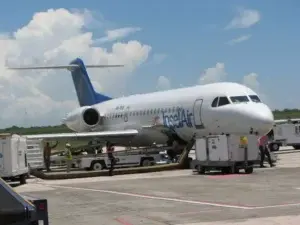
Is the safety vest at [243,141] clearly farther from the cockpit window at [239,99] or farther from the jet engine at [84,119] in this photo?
the jet engine at [84,119]

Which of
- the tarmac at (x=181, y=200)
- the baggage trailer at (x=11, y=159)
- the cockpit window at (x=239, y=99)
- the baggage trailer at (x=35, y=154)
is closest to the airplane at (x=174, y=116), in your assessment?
the cockpit window at (x=239, y=99)

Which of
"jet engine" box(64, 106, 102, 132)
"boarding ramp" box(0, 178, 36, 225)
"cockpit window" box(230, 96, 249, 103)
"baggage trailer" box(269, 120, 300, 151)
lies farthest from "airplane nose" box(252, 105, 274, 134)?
"boarding ramp" box(0, 178, 36, 225)

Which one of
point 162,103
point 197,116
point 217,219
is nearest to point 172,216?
point 217,219

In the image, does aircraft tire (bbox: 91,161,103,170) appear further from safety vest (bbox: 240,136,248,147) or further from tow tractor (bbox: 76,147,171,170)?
safety vest (bbox: 240,136,248,147)

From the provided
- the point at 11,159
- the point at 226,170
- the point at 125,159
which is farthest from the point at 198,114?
the point at 11,159

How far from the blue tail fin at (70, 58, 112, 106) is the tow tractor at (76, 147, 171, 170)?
1424 centimetres

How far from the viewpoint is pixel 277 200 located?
14188mm

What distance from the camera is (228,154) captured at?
23672 millimetres

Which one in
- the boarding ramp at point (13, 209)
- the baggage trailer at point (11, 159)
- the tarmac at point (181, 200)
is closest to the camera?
the boarding ramp at point (13, 209)

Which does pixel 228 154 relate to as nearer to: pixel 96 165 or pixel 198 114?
pixel 198 114

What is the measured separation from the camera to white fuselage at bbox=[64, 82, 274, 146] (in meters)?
27.2

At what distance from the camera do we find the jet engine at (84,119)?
39469 millimetres

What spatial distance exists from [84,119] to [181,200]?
25.2 meters

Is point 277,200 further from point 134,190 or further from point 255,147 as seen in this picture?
point 255,147
